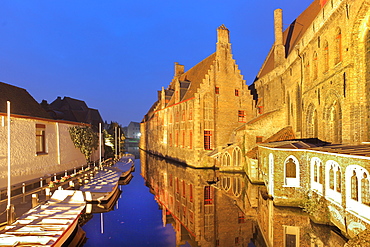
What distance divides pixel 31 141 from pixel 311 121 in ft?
77.0

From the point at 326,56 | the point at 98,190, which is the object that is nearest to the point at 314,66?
the point at 326,56

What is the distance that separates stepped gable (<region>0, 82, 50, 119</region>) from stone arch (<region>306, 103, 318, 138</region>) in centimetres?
2412

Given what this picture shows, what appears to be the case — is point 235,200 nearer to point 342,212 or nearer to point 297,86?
point 342,212

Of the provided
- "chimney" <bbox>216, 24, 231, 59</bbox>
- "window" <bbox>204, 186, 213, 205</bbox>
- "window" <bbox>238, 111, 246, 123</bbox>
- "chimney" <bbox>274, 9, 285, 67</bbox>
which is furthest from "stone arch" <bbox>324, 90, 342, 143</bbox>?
"chimney" <bbox>216, 24, 231, 59</bbox>

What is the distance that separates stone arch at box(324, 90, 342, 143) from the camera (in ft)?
52.5

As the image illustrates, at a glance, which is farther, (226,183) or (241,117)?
(241,117)

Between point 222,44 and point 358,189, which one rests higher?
point 222,44

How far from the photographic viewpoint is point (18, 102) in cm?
2069

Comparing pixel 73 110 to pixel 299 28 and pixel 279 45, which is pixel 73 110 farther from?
pixel 299 28

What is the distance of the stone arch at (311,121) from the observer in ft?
67.2

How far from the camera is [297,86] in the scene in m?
24.1

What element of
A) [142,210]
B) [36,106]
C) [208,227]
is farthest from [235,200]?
[36,106]

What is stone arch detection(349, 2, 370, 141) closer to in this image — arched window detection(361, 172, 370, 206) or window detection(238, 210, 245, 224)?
arched window detection(361, 172, 370, 206)

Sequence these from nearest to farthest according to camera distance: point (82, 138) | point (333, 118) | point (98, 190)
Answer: point (98, 190)
point (333, 118)
point (82, 138)
